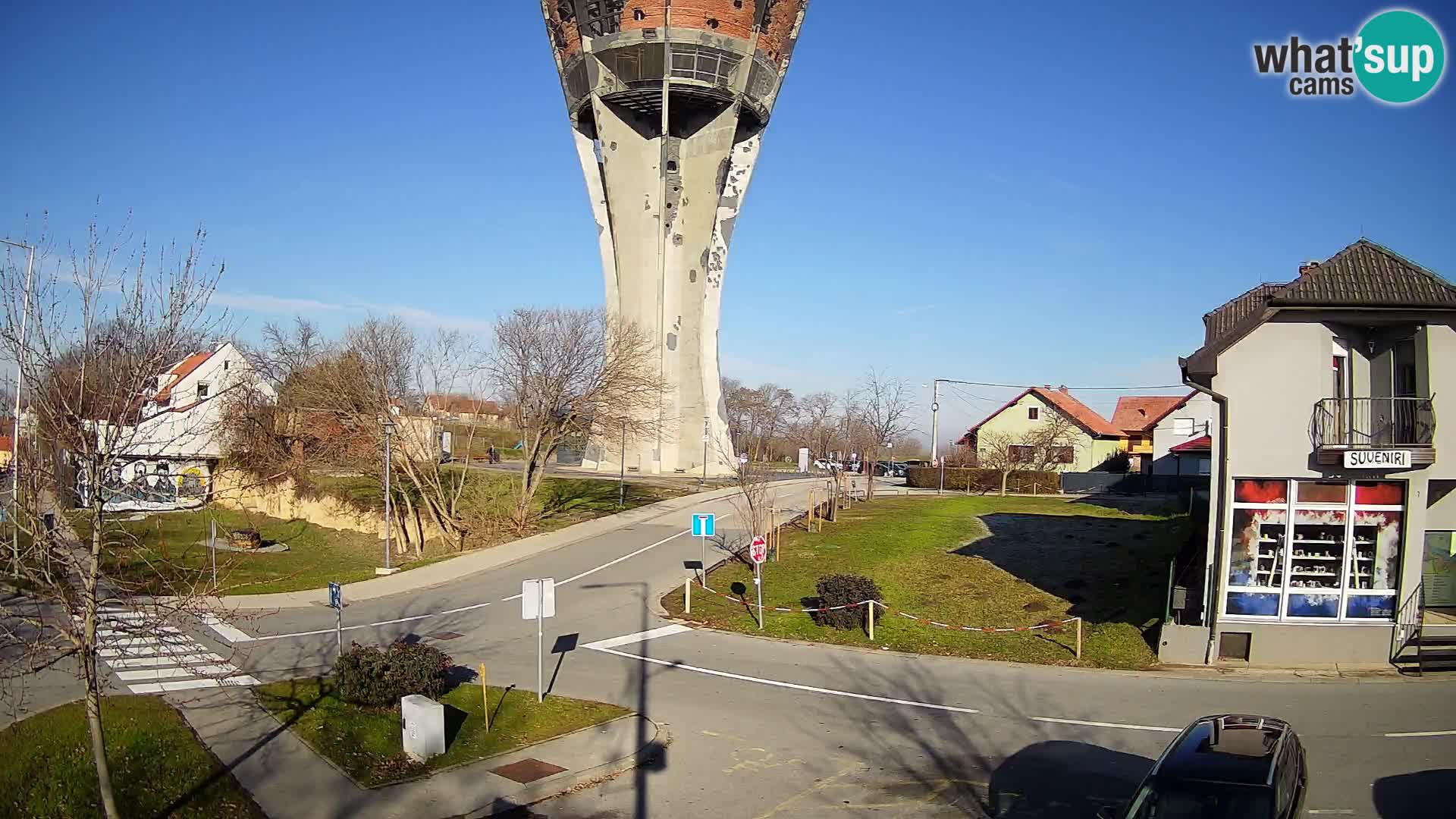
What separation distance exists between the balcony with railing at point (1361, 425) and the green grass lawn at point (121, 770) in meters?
17.8

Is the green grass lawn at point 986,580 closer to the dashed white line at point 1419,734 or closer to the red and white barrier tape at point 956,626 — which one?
the red and white barrier tape at point 956,626

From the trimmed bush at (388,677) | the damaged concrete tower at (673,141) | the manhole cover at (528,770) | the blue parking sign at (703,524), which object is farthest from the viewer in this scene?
the damaged concrete tower at (673,141)

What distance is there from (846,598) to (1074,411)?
56.0m

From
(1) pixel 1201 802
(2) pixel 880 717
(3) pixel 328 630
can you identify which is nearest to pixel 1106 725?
(2) pixel 880 717

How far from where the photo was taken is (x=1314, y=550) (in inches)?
696

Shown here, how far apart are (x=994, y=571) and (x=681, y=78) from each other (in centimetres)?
3449

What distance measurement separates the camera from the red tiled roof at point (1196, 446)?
51.9m

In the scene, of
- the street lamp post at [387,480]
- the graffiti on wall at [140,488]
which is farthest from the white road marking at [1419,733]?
the street lamp post at [387,480]

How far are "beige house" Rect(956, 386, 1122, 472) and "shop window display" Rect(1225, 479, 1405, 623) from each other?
50.1 metres

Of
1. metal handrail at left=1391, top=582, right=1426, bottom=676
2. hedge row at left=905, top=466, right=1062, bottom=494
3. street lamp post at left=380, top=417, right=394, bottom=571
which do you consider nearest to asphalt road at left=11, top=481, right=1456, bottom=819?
metal handrail at left=1391, top=582, right=1426, bottom=676

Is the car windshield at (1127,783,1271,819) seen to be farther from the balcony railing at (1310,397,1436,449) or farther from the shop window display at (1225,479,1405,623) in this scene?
the balcony railing at (1310,397,1436,449)

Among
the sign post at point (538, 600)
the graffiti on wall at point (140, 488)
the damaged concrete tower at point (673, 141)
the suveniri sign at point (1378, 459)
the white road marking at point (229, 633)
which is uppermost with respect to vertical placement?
the damaged concrete tower at point (673, 141)

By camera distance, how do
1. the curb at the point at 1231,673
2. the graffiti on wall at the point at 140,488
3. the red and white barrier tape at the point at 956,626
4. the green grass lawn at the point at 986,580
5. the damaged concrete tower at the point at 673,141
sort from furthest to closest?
1. the damaged concrete tower at the point at 673,141
2. the red and white barrier tape at the point at 956,626
3. the green grass lawn at the point at 986,580
4. the curb at the point at 1231,673
5. the graffiti on wall at the point at 140,488

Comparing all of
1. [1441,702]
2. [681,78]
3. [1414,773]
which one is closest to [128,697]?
[1414,773]
